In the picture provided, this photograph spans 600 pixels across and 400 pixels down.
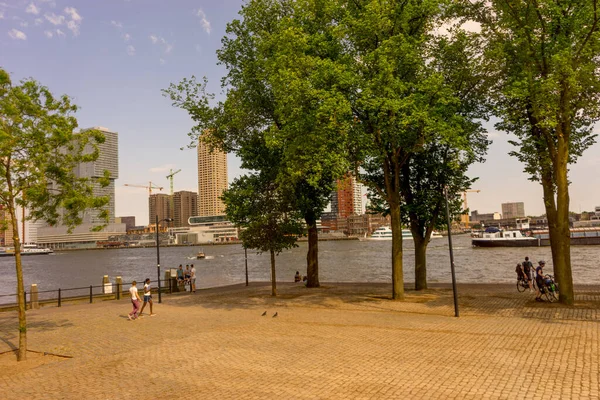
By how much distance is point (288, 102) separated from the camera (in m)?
20.7

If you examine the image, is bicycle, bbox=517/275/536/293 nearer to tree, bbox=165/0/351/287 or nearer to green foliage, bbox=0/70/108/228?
tree, bbox=165/0/351/287

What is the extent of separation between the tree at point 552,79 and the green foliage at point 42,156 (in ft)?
55.3

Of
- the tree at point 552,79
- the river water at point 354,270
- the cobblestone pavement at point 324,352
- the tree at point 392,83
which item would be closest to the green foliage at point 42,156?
the cobblestone pavement at point 324,352

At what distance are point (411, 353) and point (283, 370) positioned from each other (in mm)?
3643

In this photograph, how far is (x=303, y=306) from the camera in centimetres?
2309

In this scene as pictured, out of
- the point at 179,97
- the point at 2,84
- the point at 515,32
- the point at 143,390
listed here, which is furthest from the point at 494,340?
the point at 179,97

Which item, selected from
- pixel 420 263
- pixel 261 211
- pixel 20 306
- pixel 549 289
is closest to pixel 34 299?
pixel 261 211

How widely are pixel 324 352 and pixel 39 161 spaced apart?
420 inches

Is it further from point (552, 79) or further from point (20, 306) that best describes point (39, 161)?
point (552, 79)

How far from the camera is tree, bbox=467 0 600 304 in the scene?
18.3 meters

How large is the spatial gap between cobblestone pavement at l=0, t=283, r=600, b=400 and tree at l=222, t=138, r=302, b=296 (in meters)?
5.46

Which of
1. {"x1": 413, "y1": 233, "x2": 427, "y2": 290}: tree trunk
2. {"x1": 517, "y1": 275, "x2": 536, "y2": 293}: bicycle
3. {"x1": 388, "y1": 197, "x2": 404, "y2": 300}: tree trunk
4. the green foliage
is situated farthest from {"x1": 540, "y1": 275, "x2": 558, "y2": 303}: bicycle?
the green foliage

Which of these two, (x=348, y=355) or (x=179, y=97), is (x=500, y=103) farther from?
(x=179, y=97)

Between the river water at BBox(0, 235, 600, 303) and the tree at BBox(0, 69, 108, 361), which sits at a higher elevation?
the tree at BBox(0, 69, 108, 361)
